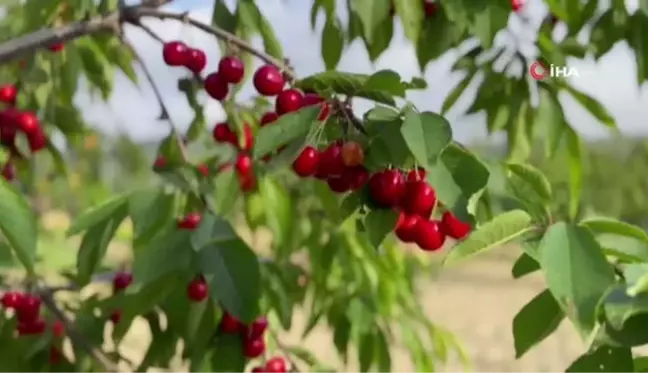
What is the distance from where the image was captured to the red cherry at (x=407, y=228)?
2.24 ft

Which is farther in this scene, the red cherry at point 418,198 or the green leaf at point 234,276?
the green leaf at point 234,276

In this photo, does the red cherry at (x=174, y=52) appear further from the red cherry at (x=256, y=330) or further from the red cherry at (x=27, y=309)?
the red cherry at (x=27, y=309)

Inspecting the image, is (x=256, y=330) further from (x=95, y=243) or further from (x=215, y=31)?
(x=215, y=31)

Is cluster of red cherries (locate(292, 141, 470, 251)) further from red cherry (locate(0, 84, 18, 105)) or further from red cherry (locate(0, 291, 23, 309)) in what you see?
red cherry (locate(0, 84, 18, 105))

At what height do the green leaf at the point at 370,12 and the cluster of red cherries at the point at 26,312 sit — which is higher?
the green leaf at the point at 370,12

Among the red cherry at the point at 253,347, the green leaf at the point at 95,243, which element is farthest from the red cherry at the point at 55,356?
the red cherry at the point at 253,347

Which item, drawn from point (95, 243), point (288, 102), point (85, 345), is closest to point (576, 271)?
point (288, 102)

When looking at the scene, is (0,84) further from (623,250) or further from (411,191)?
Result: (623,250)

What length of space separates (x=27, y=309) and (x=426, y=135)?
2.61 feet

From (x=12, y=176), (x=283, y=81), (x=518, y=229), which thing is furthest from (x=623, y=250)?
(x=12, y=176)

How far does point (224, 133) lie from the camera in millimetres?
1141

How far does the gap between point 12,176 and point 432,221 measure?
76 centimetres

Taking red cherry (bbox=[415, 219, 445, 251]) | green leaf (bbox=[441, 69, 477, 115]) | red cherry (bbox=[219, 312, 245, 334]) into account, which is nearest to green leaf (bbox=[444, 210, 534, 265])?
red cherry (bbox=[415, 219, 445, 251])

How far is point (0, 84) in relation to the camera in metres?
1.45
